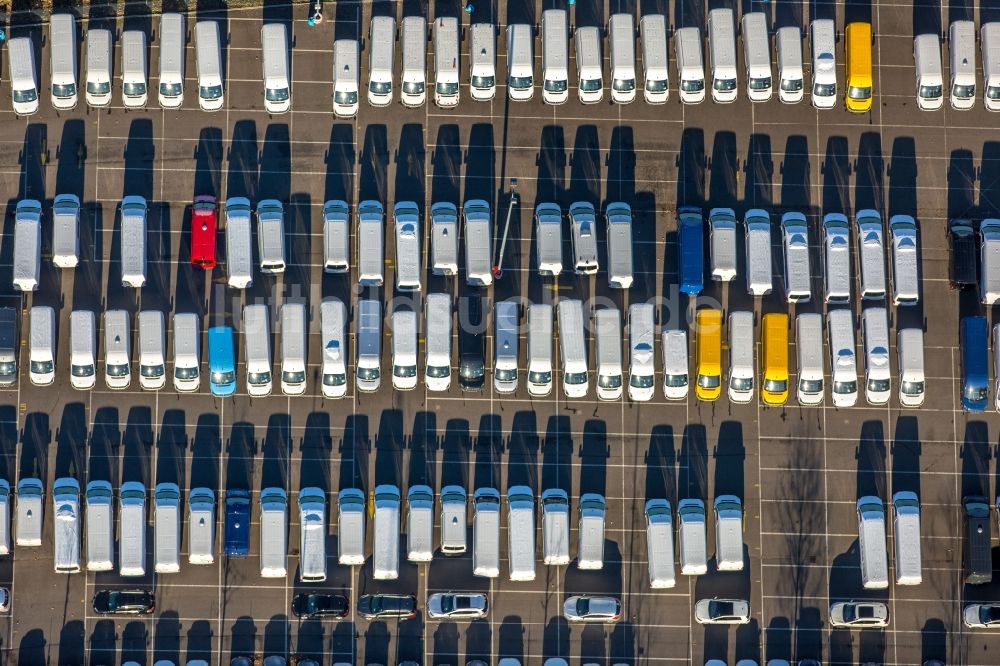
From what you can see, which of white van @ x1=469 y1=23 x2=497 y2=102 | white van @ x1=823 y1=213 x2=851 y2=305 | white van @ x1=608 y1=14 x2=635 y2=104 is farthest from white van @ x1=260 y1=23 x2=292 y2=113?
white van @ x1=823 y1=213 x2=851 y2=305

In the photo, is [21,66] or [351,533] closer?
[351,533]

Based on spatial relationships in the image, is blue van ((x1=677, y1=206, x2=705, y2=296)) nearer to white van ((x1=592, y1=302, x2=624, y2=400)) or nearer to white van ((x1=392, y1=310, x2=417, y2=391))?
white van ((x1=592, y1=302, x2=624, y2=400))

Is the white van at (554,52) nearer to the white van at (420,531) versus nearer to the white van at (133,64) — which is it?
the white van at (133,64)

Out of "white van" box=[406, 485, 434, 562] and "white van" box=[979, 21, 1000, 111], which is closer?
"white van" box=[406, 485, 434, 562]

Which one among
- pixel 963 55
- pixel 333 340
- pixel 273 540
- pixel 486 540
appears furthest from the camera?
pixel 963 55

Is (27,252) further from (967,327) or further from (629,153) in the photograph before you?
(967,327)

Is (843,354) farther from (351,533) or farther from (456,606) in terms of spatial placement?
(351,533)

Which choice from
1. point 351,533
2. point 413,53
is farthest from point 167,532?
point 413,53
